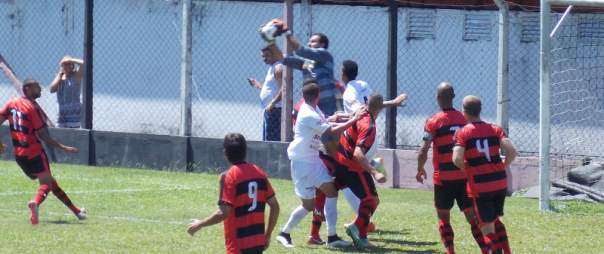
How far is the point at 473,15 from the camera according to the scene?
15.3 metres

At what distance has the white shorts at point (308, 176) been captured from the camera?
891 centimetres

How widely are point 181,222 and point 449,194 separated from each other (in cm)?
313

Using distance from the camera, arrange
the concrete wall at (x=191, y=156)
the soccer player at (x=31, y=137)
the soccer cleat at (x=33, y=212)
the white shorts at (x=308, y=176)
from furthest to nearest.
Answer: the concrete wall at (x=191, y=156)
the soccer player at (x=31, y=137)
the soccer cleat at (x=33, y=212)
the white shorts at (x=308, y=176)

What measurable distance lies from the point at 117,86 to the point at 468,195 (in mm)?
10907

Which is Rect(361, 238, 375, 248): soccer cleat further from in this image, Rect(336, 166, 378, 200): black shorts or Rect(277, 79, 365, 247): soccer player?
Rect(336, 166, 378, 200): black shorts

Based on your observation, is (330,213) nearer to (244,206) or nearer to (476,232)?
(476,232)

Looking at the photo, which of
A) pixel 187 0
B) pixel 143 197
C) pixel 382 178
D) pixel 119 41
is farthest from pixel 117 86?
pixel 382 178

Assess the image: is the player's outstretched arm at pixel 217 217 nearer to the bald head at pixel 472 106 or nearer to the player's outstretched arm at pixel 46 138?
the bald head at pixel 472 106

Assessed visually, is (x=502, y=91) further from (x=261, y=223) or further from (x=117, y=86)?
(x=117, y=86)

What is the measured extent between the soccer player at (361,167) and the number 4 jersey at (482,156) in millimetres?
923

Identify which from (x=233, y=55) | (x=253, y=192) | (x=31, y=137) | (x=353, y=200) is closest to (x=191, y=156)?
(x=233, y=55)

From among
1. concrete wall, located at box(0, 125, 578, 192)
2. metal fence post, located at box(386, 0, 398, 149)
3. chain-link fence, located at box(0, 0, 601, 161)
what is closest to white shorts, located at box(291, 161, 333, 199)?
concrete wall, located at box(0, 125, 578, 192)

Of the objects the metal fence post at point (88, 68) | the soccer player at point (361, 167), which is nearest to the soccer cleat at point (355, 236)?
the soccer player at point (361, 167)

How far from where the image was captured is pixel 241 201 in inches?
255
